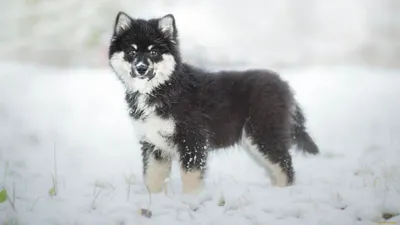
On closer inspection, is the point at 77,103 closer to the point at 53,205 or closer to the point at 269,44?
the point at 53,205

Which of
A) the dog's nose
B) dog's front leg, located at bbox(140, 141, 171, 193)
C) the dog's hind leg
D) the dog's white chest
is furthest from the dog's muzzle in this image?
the dog's hind leg

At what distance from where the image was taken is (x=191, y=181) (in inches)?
90.7

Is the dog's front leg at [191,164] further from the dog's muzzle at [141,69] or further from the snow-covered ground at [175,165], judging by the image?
the dog's muzzle at [141,69]

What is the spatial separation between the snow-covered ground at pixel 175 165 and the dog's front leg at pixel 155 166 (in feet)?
0.17

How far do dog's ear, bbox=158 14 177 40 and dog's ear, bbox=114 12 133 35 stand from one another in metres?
0.16

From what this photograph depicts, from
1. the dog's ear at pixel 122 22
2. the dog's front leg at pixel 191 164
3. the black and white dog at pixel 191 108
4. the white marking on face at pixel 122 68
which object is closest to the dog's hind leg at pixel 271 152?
the black and white dog at pixel 191 108

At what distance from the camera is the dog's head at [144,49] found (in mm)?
2256

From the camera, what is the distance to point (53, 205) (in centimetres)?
229

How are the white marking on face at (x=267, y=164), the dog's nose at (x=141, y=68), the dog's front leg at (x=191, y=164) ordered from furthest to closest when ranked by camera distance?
the white marking on face at (x=267, y=164) → the dog's front leg at (x=191, y=164) → the dog's nose at (x=141, y=68)

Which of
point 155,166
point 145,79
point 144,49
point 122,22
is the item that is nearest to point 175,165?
point 155,166

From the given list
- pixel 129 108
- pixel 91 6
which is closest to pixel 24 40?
pixel 91 6

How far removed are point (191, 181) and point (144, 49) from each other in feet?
2.30

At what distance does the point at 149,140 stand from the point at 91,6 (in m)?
0.81

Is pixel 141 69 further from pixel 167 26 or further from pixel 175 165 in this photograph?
pixel 175 165
